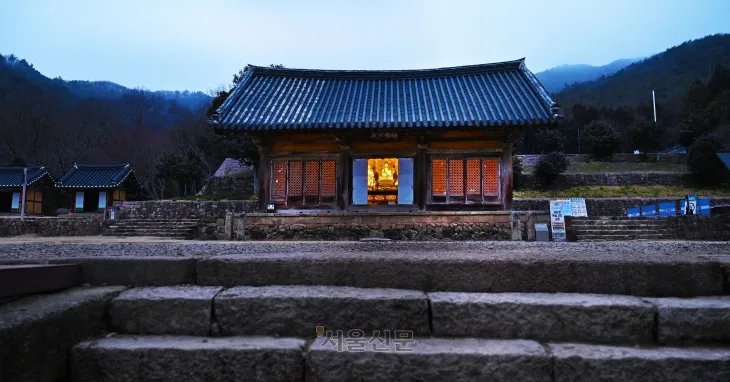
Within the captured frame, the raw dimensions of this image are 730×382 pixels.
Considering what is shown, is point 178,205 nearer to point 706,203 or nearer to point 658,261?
point 658,261

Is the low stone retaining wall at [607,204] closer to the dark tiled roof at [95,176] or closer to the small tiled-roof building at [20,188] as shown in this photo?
the dark tiled roof at [95,176]

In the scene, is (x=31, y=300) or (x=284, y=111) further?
(x=284, y=111)

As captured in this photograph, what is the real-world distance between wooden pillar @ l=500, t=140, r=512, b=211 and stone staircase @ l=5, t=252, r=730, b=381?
33.2 feet

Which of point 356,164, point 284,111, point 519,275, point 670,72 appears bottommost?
point 519,275

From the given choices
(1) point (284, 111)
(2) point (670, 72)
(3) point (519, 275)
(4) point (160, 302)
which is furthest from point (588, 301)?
(2) point (670, 72)

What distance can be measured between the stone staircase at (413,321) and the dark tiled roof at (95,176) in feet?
92.6

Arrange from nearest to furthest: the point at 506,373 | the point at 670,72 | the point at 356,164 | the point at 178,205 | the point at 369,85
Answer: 1. the point at 506,373
2. the point at 356,164
3. the point at 369,85
4. the point at 178,205
5. the point at 670,72

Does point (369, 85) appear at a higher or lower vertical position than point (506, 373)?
higher

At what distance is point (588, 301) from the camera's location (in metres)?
2.36

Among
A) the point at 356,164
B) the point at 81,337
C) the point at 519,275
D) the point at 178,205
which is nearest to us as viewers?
the point at 81,337

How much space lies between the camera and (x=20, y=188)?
2680 cm

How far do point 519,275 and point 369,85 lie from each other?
44.7 ft

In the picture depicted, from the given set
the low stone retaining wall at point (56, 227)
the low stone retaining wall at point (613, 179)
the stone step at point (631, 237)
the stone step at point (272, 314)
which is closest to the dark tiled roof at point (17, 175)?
the low stone retaining wall at point (56, 227)

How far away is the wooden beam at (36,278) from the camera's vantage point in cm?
210
